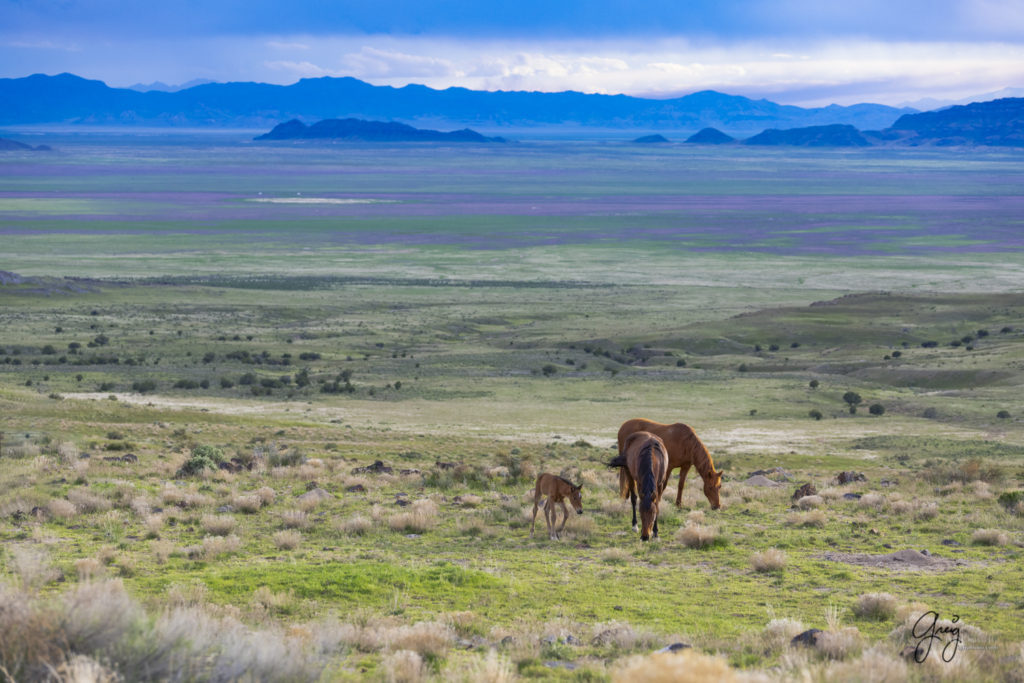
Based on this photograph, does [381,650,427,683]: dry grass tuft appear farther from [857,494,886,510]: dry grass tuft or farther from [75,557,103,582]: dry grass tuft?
[857,494,886,510]: dry grass tuft

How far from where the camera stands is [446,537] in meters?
14.2

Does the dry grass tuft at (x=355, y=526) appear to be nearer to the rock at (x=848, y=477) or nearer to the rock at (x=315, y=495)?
the rock at (x=315, y=495)

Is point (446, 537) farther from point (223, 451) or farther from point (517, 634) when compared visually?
point (223, 451)

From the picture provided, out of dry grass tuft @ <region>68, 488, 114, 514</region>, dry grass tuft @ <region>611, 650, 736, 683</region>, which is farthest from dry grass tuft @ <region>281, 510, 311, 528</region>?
dry grass tuft @ <region>611, 650, 736, 683</region>

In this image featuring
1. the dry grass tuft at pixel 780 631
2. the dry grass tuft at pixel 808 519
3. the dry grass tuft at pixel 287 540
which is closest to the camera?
the dry grass tuft at pixel 780 631

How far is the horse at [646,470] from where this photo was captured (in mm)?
13617

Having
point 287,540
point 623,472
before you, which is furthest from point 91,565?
point 623,472

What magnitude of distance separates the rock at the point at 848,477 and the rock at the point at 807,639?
491 inches

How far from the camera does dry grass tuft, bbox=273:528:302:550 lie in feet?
42.6

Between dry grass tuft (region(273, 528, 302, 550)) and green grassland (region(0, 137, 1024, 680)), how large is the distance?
0.28 ft

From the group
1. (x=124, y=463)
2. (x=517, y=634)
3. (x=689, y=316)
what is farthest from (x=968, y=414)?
(x=689, y=316)

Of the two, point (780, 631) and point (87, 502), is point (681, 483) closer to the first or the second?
point (780, 631)

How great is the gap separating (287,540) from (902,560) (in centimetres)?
791

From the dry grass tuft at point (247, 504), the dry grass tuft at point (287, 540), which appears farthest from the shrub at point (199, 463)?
the dry grass tuft at point (287, 540)
